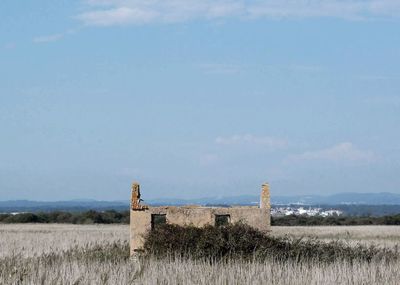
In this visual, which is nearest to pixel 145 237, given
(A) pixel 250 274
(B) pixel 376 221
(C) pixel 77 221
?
(A) pixel 250 274

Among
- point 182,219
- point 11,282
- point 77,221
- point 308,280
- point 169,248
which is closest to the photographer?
point 11,282

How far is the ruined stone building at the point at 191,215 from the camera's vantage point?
84.5 ft

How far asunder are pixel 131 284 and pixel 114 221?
64.2 metres

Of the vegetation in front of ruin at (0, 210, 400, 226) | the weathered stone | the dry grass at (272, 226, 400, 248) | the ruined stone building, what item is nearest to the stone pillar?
the ruined stone building

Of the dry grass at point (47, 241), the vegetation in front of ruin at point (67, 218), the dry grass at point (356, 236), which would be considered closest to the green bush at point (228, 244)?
the dry grass at point (47, 241)

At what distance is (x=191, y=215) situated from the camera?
26047 millimetres

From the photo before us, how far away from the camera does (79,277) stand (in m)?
13.5

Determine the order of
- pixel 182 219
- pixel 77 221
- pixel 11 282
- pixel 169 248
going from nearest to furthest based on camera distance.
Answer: pixel 11 282 → pixel 169 248 → pixel 182 219 → pixel 77 221

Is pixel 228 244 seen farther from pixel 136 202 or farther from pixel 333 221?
pixel 333 221

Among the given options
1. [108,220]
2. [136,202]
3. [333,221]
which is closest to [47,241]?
[136,202]

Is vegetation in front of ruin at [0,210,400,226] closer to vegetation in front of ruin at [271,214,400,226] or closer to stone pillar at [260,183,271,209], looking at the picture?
vegetation in front of ruin at [271,214,400,226]

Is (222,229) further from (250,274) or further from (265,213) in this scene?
Answer: (250,274)

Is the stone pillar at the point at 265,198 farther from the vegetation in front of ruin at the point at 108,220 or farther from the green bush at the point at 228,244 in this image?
the vegetation in front of ruin at the point at 108,220

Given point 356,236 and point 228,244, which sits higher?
point 356,236
